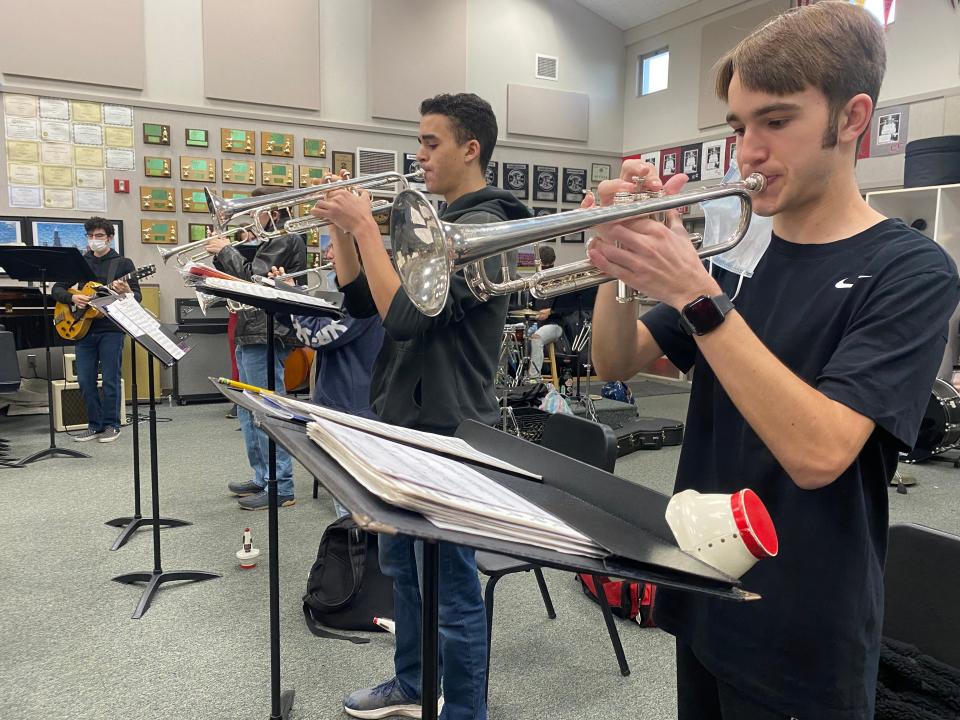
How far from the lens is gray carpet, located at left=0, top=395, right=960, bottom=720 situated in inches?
90.0

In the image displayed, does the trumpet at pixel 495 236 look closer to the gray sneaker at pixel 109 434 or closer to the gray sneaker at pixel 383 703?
the gray sneaker at pixel 383 703

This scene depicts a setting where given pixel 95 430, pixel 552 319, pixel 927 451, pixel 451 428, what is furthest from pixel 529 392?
pixel 451 428

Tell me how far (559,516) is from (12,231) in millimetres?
8232

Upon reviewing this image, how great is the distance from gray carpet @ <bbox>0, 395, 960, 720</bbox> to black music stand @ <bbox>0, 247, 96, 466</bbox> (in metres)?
1.06

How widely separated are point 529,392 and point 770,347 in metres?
5.55

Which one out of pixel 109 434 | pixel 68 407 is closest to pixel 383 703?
pixel 109 434

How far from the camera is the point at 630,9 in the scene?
32.5 ft

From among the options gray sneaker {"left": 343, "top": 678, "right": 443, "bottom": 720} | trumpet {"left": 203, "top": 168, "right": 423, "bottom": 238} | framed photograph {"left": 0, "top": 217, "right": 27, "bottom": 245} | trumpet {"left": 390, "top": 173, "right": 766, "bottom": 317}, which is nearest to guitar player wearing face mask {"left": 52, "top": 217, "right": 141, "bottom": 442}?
framed photograph {"left": 0, "top": 217, "right": 27, "bottom": 245}

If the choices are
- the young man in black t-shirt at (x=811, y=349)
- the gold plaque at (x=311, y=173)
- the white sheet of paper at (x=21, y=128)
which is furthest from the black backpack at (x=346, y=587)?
the white sheet of paper at (x=21, y=128)

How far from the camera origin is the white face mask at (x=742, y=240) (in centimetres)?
115

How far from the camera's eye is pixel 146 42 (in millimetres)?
7469

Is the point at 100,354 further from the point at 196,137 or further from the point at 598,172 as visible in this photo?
the point at 598,172

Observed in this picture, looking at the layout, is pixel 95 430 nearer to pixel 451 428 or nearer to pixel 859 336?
pixel 451 428

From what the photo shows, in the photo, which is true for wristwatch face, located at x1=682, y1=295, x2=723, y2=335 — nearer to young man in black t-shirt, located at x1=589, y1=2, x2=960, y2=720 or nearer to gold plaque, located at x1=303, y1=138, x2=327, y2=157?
young man in black t-shirt, located at x1=589, y1=2, x2=960, y2=720
